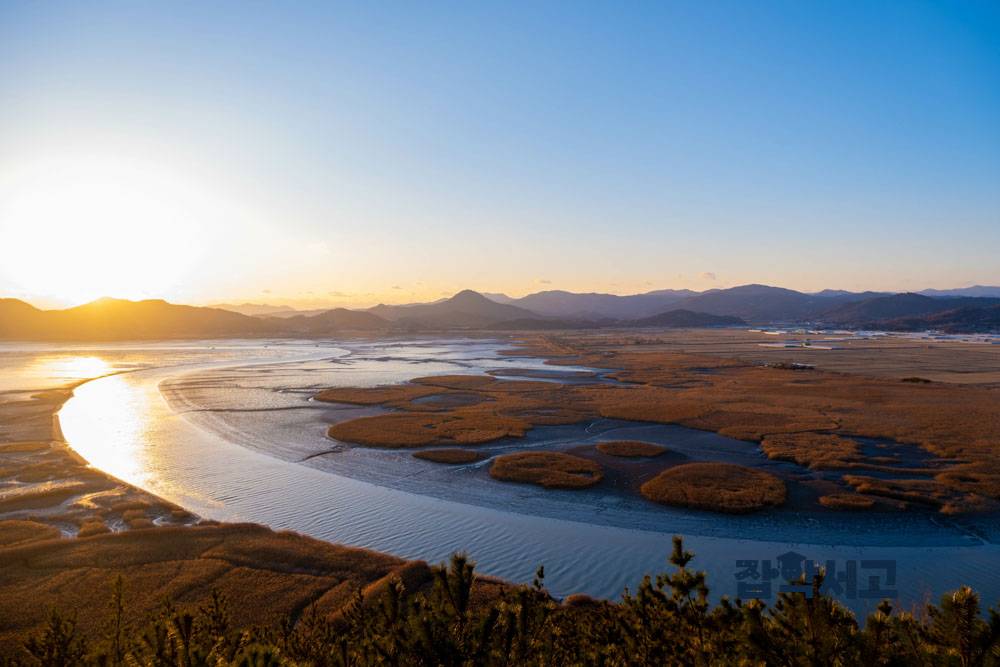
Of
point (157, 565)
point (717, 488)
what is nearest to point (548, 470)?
point (717, 488)

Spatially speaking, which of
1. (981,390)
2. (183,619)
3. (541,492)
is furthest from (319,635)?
(981,390)

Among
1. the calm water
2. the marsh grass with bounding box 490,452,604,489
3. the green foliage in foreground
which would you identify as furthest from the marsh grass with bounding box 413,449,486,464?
the green foliage in foreground

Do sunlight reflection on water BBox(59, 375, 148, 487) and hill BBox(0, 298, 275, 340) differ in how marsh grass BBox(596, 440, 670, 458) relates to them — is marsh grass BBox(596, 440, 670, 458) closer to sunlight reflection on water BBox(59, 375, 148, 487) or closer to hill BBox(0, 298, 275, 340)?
sunlight reflection on water BBox(59, 375, 148, 487)

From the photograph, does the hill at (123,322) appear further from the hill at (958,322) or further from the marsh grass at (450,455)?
the hill at (958,322)

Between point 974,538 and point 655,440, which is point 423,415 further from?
point 974,538

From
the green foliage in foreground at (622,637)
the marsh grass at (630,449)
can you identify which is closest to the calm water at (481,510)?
the marsh grass at (630,449)

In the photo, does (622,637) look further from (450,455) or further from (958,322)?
(958,322)
